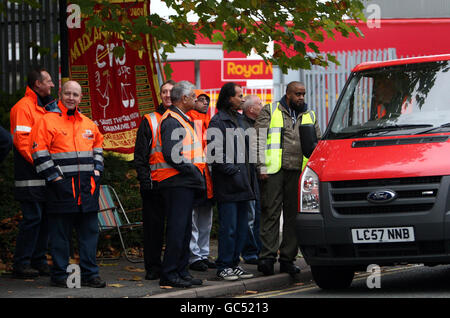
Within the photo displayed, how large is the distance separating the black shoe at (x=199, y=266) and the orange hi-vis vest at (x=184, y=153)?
178 centimetres

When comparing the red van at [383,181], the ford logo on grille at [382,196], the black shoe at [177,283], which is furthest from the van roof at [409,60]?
the black shoe at [177,283]

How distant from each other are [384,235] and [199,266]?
10.3ft

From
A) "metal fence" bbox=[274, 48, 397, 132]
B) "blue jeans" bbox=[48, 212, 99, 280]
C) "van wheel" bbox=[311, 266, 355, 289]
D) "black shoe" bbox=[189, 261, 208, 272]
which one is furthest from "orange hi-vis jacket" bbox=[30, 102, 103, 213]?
"metal fence" bbox=[274, 48, 397, 132]

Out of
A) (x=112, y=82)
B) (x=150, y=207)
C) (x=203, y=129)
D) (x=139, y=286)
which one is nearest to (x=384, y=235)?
(x=139, y=286)

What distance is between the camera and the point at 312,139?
9.59m

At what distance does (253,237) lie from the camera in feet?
38.4

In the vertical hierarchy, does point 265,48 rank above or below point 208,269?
above

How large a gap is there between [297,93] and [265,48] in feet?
5.35

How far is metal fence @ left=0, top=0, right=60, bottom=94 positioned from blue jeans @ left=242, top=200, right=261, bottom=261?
19.3 ft

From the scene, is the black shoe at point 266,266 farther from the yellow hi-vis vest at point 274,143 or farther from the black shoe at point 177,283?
the black shoe at point 177,283

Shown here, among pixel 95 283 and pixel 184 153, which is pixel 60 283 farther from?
pixel 184 153

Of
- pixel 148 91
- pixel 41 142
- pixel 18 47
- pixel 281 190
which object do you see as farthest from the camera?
pixel 18 47

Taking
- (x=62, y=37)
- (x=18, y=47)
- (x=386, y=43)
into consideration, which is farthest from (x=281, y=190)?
(x=386, y=43)
